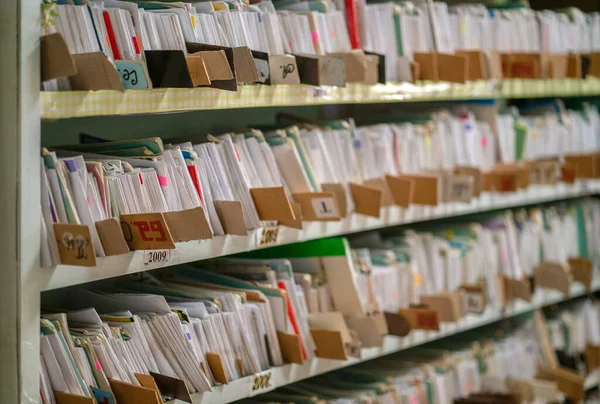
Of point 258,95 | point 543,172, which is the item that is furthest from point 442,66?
point 258,95

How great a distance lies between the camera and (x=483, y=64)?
3.28m

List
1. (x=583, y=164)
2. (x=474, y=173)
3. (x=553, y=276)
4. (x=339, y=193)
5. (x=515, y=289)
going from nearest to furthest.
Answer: (x=339, y=193)
(x=474, y=173)
(x=515, y=289)
(x=553, y=276)
(x=583, y=164)

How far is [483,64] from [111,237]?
1.85 meters

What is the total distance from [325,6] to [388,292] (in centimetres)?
99

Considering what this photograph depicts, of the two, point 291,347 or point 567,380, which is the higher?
point 291,347

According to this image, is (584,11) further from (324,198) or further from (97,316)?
(97,316)

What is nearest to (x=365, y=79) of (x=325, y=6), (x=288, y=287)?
(x=325, y=6)

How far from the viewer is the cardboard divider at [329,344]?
8.33 feet

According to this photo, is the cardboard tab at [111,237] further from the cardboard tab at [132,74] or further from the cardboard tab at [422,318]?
the cardboard tab at [422,318]

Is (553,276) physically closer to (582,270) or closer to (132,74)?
(582,270)

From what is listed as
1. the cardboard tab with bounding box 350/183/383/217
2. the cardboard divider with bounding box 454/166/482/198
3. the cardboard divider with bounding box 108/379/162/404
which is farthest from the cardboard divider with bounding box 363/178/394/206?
the cardboard divider with bounding box 108/379/162/404

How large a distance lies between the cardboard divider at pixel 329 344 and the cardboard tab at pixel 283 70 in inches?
29.0

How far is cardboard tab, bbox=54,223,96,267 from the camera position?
181 cm

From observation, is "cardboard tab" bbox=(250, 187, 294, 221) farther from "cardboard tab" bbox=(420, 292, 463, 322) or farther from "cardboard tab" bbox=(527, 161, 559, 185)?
"cardboard tab" bbox=(527, 161, 559, 185)
